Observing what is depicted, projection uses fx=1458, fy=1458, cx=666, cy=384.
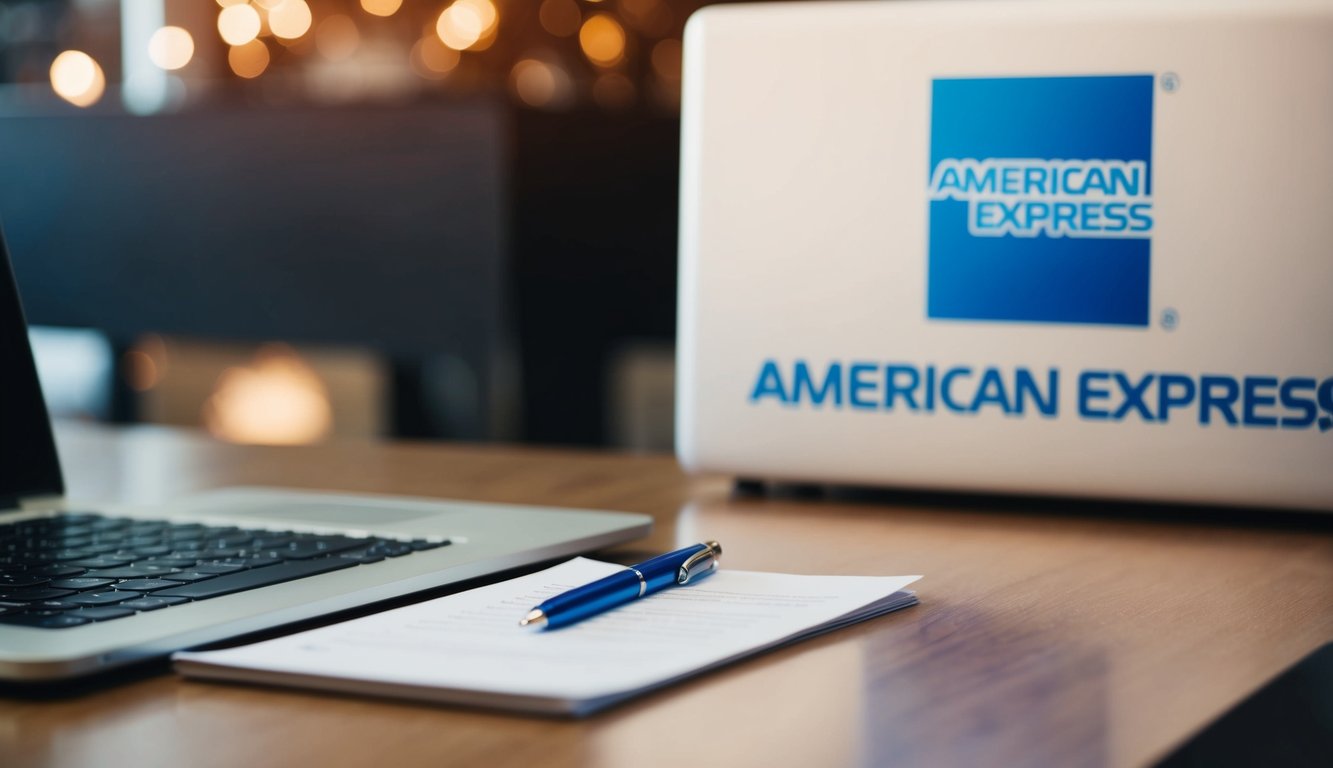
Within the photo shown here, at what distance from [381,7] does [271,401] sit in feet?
4.56

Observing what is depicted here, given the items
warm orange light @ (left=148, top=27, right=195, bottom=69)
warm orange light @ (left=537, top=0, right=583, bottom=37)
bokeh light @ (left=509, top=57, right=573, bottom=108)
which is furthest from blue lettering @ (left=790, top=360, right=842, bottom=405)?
warm orange light @ (left=148, top=27, right=195, bottom=69)

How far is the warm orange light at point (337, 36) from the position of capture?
4.98 meters

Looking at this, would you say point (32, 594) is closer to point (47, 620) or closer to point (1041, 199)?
point (47, 620)

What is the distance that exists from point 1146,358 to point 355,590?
438 mm

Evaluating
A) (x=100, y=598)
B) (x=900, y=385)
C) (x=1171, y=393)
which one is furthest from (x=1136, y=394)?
(x=100, y=598)

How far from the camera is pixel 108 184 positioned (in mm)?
2602

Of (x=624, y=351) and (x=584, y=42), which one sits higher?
(x=584, y=42)

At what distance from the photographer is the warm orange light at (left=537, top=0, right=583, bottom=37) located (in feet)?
15.9

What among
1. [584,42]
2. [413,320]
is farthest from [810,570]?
[584,42]

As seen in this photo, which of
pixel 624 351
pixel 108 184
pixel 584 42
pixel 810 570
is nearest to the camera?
pixel 810 570

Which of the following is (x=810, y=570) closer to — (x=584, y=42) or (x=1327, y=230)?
(x=1327, y=230)

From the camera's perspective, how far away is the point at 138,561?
20.8 inches

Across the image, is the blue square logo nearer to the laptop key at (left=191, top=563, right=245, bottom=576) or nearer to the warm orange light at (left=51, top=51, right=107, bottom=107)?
the laptop key at (left=191, top=563, right=245, bottom=576)

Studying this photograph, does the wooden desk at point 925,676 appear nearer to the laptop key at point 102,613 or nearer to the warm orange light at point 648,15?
the laptop key at point 102,613
